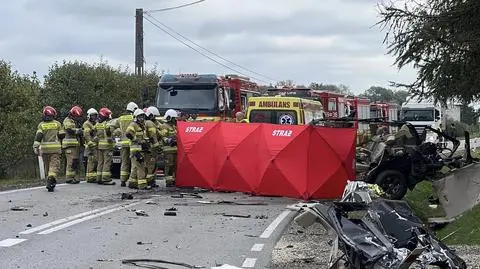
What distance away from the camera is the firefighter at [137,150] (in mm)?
16266

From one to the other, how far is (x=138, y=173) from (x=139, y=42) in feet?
52.1

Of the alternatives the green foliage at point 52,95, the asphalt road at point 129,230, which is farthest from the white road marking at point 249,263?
the green foliage at point 52,95

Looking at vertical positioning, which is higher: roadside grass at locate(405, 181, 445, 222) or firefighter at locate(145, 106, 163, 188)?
firefighter at locate(145, 106, 163, 188)

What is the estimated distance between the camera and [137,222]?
36.2 ft

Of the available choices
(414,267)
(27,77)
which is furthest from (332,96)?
(414,267)

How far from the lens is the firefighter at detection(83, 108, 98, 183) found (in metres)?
18.0

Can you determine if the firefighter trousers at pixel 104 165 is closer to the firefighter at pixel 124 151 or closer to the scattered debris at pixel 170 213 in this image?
the firefighter at pixel 124 151

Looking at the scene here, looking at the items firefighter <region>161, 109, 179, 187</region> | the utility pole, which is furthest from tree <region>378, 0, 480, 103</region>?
the utility pole

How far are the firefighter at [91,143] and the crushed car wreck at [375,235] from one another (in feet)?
39.4

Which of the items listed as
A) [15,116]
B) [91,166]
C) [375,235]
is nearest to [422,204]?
[91,166]

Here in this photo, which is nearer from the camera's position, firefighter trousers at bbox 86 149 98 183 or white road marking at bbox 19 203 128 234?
white road marking at bbox 19 203 128 234

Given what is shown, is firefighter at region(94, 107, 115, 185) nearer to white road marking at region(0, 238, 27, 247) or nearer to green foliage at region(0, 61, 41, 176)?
green foliage at region(0, 61, 41, 176)

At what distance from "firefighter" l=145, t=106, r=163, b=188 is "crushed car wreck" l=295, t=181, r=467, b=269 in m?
10.2

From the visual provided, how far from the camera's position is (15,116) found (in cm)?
2386
